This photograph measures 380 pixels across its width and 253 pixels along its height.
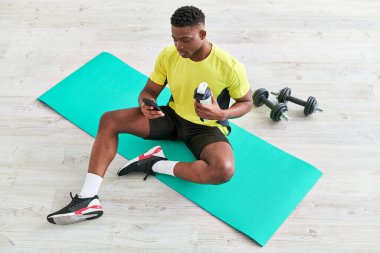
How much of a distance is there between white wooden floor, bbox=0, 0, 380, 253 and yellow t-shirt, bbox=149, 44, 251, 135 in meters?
0.45

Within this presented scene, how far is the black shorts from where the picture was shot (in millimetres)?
2004

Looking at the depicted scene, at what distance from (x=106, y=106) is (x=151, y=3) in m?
0.94

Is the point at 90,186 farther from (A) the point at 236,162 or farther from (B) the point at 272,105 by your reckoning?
(B) the point at 272,105

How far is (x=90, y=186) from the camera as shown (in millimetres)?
1946

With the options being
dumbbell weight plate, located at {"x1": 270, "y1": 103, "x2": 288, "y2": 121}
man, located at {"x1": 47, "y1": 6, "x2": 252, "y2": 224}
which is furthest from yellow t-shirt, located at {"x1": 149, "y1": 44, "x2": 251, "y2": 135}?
dumbbell weight plate, located at {"x1": 270, "y1": 103, "x2": 288, "y2": 121}

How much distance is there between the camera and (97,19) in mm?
2891

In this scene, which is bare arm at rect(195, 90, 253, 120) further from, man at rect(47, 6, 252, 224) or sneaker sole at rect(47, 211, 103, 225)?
sneaker sole at rect(47, 211, 103, 225)

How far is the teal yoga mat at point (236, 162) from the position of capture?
1.97 m

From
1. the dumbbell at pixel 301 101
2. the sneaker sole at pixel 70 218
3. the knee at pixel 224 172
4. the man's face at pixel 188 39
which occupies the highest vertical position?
the man's face at pixel 188 39

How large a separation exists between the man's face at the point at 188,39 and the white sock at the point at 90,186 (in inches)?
25.5

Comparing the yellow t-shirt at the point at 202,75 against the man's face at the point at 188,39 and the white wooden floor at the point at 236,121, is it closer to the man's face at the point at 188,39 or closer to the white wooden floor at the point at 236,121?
the man's face at the point at 188,39

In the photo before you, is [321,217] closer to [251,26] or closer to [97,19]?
[251,26]

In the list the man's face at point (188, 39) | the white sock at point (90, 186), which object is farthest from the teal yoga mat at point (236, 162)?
the man's face at point (188, 39)

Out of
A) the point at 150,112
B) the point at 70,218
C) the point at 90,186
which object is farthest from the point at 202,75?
the point at 70,218
